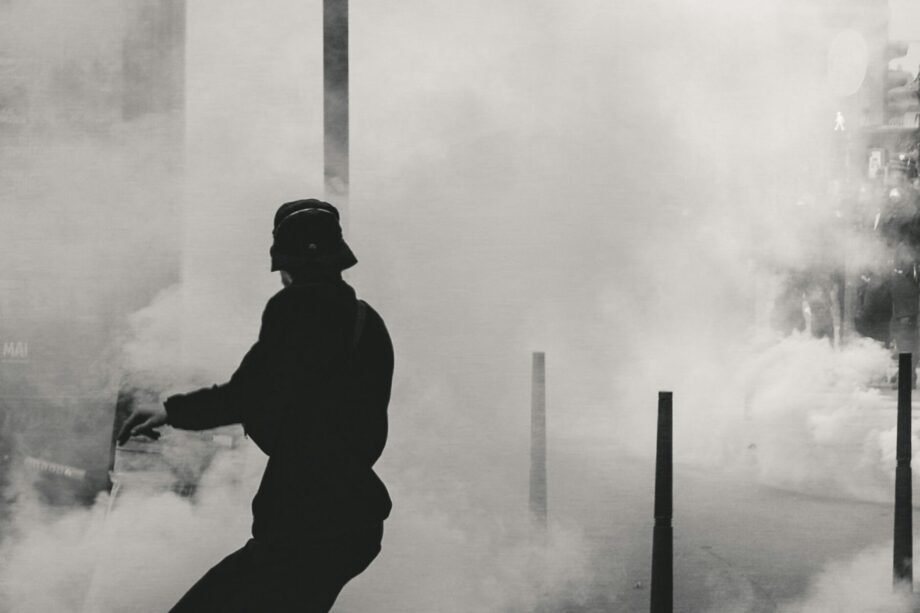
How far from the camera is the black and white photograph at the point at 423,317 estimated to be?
7.26 feet

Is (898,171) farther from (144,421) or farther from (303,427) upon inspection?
(144,421)

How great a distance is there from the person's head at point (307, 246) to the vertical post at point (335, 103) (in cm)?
167

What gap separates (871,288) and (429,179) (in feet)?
35.7

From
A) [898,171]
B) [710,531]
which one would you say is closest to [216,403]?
[710,531]

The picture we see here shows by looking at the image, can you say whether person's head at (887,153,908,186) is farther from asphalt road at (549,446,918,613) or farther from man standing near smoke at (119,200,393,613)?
man standing near smoke at (119,200,393,613)

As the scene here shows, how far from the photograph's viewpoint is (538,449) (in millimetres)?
4797

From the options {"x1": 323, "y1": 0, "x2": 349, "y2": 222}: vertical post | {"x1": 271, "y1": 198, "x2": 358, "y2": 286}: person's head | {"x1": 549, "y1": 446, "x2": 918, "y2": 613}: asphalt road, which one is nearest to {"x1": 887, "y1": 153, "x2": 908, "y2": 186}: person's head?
{"x1": 549, "y1": 446, "x2": 918, "y2": 613}: asphalt road

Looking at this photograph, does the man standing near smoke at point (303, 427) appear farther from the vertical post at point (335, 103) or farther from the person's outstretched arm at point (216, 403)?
the vertical post at point (335, 103)

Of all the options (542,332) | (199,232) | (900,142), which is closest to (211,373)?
(199,232)

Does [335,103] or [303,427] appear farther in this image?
[335,103]

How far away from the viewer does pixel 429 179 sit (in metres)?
6.46

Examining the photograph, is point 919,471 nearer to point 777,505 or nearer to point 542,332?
point 777,505

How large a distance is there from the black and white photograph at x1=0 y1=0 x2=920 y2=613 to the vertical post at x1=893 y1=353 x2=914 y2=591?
14mm

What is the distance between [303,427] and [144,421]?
0.30 meters
